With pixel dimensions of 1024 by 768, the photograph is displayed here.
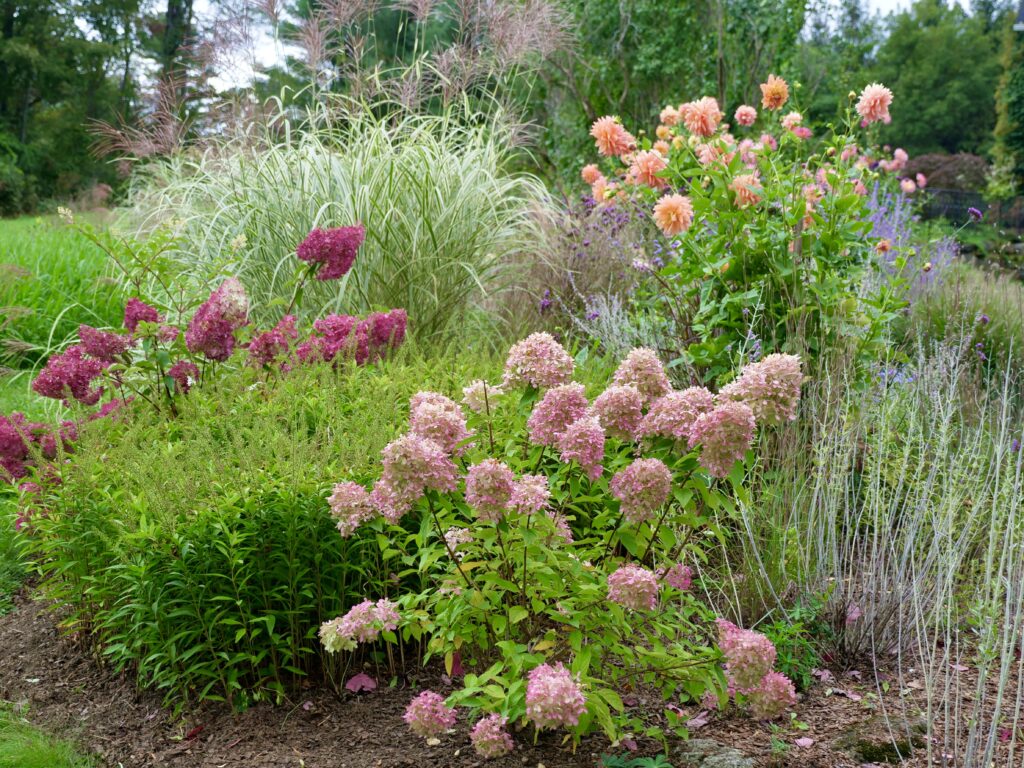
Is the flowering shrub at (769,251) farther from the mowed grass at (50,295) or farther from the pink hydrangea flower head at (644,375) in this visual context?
the mowed grass at (50,295)

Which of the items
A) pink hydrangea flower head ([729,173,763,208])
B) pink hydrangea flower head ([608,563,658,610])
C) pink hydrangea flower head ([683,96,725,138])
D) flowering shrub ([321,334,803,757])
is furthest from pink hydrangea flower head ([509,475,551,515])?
pink hydrangea flower head ([683,96,725,138])

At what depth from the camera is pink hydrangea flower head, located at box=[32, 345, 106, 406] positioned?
304 centimetres

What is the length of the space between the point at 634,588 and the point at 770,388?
472 mm

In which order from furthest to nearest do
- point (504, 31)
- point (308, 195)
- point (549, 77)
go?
point (549, 77) → point (504, 31) → point (308, 195)

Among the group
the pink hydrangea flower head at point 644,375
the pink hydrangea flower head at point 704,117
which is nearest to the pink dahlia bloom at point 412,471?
the pink hydrangea flower head at point 644,375

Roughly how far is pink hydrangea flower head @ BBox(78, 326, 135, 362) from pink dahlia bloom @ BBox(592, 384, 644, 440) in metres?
1.98

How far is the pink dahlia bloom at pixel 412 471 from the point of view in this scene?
168 centimetres

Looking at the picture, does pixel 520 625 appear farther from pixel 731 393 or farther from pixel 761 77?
pixel 761 77

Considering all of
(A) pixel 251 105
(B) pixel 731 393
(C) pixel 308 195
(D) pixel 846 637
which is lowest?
(D) pixel 846 637

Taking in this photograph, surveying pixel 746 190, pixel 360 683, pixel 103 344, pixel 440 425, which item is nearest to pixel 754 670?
pixel 440 425

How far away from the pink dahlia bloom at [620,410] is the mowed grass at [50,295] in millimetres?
4640

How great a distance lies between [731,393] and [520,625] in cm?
79

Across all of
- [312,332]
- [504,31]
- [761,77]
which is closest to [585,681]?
[312,332]

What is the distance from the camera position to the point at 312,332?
12.1 feet
